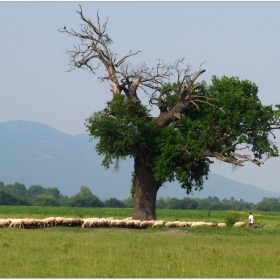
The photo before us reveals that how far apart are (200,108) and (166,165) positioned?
5.63 meters

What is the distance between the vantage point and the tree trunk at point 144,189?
42.5 m

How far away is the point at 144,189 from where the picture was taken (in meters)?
42.7

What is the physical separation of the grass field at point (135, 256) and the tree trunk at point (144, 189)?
449 inches

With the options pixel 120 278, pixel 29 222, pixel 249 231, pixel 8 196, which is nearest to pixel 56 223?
pixel 29 222

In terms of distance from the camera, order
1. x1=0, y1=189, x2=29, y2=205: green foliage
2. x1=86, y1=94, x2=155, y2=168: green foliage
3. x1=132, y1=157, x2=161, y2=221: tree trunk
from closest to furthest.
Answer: x1=86, y1=94, x2=155, y2=168: green foliage
x1=132, y1=157, x2=161, y2=221: tree trunk
x1=0, y1=189, x2=29, y2=205: green foliage

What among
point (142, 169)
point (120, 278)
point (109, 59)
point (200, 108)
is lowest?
point (120, 278)

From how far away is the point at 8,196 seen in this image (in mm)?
119688

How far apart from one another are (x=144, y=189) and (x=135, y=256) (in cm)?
2102

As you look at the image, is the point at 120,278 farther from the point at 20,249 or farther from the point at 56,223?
the point at 56,223

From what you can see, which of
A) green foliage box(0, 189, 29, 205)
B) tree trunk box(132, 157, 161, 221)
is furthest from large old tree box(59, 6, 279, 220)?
green foliage box(0, 189, 29, 205)

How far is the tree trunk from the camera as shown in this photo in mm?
42500

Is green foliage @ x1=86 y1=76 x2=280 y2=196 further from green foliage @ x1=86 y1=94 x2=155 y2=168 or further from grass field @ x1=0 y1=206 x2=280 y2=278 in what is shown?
grass field @ x1=0 y1=206 x2=280 y2=278

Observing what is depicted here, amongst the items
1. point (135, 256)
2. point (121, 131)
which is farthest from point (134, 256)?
point (121, 131)

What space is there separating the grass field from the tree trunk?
A: 1140cm
